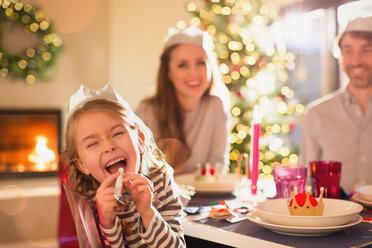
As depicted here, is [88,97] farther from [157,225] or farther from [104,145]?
[157,225]

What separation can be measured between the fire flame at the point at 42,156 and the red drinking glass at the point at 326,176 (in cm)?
349

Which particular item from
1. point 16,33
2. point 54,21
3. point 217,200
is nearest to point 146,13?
point 54,21

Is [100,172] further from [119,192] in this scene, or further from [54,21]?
[54,21]

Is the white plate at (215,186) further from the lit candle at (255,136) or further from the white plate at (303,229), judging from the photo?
the white plate at (303,229)

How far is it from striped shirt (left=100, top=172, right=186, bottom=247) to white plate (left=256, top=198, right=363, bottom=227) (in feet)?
0.69

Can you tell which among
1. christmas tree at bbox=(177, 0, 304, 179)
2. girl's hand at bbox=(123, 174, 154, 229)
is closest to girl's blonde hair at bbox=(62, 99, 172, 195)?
girl's hand at bbox=(123, 174, 154, 229)

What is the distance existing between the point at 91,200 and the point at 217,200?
20.3 inches

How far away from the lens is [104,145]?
1120 mm

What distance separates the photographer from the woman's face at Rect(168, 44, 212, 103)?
2.40 meters

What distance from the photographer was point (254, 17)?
4.02 m

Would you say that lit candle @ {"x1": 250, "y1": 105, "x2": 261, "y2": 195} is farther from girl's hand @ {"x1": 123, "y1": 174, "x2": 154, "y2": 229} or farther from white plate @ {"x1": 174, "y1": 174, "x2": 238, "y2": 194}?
girl's hand @ {"x1": 123, "y1": 174, "x2": 154, "y2": 229}

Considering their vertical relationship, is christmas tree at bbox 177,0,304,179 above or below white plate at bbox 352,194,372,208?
above

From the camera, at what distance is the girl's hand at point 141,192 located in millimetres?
1091

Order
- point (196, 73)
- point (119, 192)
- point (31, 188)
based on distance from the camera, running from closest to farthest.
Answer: point (119, 192) < point (196, 73) < point (31, 188)
